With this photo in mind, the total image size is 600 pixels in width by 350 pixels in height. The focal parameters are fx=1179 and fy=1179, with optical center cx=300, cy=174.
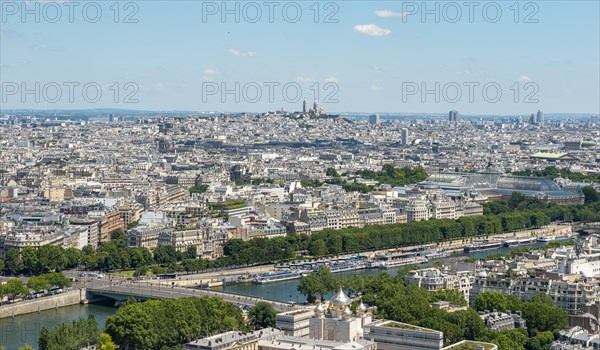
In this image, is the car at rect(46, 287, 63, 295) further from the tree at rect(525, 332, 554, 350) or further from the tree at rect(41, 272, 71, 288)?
the tree at rect(525, 332, 554, 350)

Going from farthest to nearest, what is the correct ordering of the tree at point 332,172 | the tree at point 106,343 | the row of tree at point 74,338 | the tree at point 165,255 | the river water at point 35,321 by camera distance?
the tree at point 332,172 → the tree at point 165,255 → the river water at point 35,321 → the row of tree at point 74,338 → the tree at point 106,343

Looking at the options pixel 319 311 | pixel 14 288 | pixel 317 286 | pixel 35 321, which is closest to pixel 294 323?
pixel 319 311

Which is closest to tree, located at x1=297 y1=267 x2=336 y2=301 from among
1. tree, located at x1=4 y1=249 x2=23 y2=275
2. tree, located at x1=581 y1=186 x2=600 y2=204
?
tree, located at x1=4 y1=249 x2=23 y2=275

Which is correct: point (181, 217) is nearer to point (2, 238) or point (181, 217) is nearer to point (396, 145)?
point (2, 238)

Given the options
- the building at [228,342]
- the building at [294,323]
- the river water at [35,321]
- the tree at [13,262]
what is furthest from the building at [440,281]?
the tree at [13,262]

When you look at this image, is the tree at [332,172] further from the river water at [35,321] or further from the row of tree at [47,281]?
the river water at [35,321]
